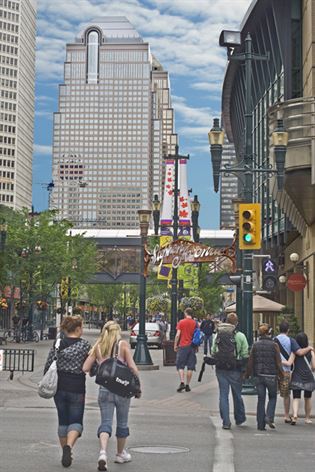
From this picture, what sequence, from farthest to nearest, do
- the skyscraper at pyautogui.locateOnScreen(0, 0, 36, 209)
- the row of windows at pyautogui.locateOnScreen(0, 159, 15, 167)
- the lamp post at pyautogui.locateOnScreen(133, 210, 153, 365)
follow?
the row of windows at pyautogui.locateOnScreen(0, 159, 15, 167), the skyscraper at pyautogui.locateOnScreen(0, 0, 36, 209), the lamp post at pyautogui.locateOnScreen(133, 210, 153, 365)

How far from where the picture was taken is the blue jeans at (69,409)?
28.9ft

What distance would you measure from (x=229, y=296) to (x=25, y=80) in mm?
80426

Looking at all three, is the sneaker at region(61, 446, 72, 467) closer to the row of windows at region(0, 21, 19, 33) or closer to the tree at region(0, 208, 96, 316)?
the tree at region(0, 208, 96, 316)

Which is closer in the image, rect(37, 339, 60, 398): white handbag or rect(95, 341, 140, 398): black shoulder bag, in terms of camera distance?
rect(37, 339, 60, 398): white handbag

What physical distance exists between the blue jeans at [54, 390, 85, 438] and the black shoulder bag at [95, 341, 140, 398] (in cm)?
33

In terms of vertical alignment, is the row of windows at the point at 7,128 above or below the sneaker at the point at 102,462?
above

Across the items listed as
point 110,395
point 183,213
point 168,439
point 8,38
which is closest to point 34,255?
point 183,213

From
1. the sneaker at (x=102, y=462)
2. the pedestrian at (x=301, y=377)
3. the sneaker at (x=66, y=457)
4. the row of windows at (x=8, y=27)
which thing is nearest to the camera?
the sneaker at (x=102, y=462)

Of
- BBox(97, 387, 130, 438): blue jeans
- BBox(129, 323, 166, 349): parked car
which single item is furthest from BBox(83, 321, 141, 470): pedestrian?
BBox(129, 323, 166, 349): parked car

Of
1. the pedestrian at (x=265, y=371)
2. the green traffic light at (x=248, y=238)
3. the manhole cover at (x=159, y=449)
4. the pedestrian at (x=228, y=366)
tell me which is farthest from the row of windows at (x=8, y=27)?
the manhole cover at (x=159, y=449)

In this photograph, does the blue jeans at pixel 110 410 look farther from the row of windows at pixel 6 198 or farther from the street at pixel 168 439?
the row of windows at pixel 6 198

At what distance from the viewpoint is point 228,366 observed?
12.4 metres

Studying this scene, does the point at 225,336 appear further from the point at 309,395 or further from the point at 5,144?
the point at 5,144

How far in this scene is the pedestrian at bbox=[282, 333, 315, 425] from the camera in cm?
1338
